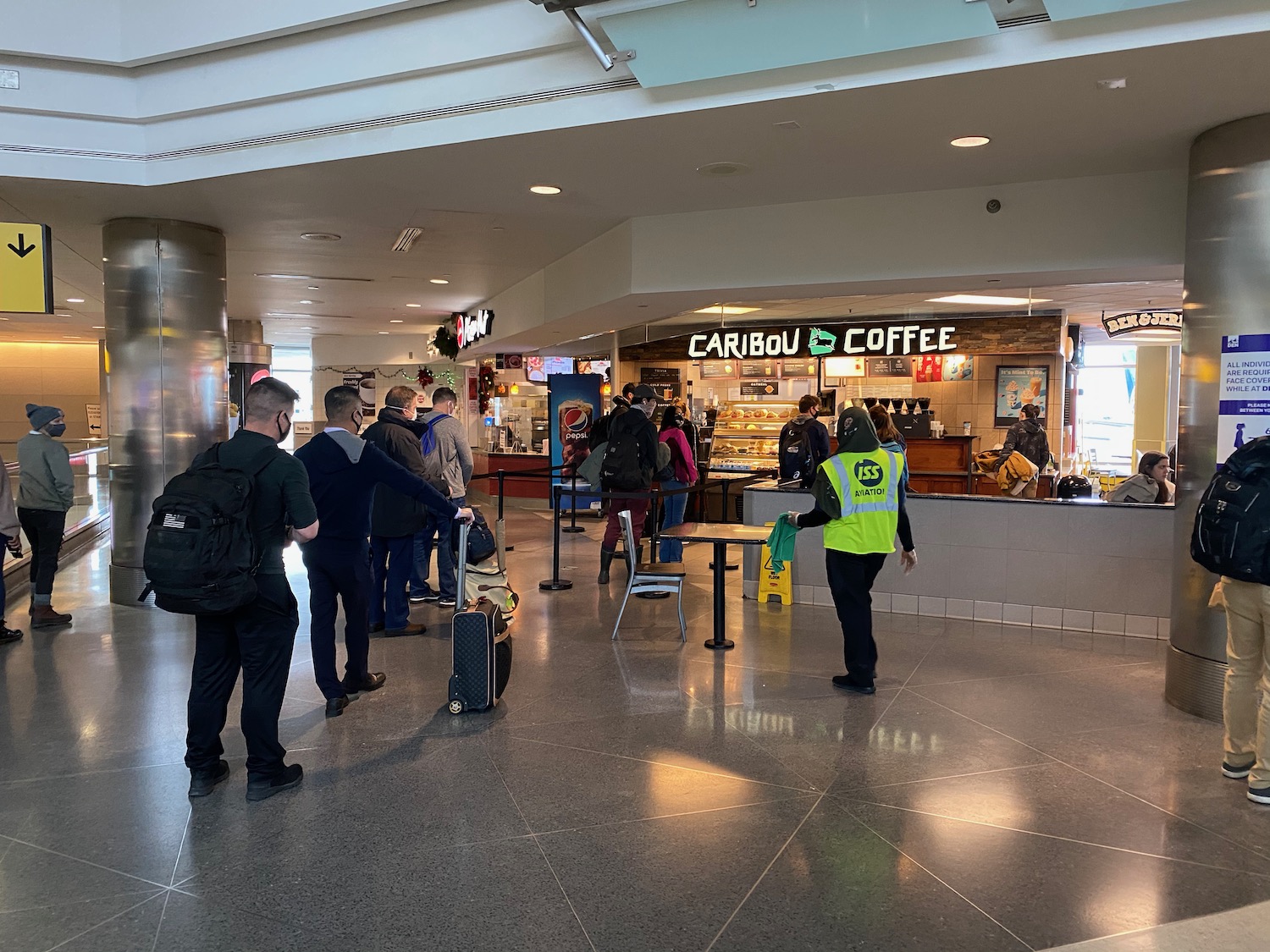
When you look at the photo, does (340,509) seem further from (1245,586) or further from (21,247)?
(1245,586)

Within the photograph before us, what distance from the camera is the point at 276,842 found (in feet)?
11.8

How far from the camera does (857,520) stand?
527 centimetres

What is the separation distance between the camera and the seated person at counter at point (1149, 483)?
6.73 metres

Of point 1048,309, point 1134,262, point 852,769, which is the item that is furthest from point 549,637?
point 1048,309

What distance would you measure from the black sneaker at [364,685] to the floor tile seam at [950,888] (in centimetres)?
295

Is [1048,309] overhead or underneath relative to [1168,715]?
overhead

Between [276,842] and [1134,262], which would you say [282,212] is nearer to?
[276,842]

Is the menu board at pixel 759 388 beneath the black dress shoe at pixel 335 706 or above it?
above

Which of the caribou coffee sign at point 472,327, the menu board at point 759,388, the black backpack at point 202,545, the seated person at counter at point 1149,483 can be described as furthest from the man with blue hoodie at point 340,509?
the caribou coffee sign at point 472,327

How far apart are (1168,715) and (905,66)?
12.2ft

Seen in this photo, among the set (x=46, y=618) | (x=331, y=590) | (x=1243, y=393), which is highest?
(x=1243, y=393)

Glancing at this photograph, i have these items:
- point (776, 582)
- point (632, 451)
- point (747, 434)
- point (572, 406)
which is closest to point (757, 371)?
point (747, 434)

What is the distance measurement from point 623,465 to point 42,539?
4.70 meters

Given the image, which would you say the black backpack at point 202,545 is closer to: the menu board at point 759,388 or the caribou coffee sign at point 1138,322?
the caribou coffee sign at point 1138,322
